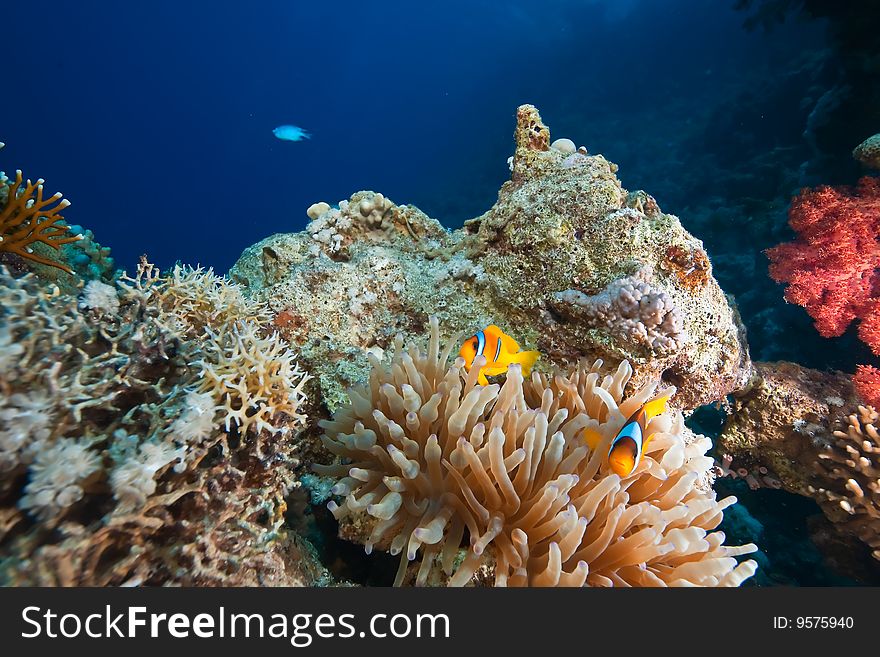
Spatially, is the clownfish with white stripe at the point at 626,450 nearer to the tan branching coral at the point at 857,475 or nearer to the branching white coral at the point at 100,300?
the branching white coral at the point at 100,300

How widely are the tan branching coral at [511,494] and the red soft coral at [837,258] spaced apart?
4140 millimetres

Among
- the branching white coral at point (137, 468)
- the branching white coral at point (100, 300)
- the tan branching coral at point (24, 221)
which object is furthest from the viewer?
the tan branching coral at point (24, 221)

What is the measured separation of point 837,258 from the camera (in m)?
4.91

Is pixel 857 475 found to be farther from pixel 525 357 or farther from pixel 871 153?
pixel 525 357

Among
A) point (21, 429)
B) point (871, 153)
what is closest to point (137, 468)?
point (21, 429)

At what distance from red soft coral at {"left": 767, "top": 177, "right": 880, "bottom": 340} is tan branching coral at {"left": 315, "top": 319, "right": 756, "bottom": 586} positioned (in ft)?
13.6

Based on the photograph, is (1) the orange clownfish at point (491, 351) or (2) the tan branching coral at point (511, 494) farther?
(1) the orange clownfish at point (491, 351)

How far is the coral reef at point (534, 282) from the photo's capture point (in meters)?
2.93

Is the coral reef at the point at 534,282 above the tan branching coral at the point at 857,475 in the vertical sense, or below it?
above

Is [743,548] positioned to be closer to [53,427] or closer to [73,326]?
[53,427]

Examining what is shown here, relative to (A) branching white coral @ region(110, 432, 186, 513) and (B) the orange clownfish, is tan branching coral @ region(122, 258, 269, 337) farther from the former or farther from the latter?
(B) the orange clownfish

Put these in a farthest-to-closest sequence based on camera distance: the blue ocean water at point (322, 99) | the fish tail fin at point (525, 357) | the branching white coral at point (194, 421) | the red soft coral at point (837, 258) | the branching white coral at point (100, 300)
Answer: the blue ocean water at point (322, 99)
the red soft coral at point (837, 258)
the fish tail fin at point (525, 357)
the branching white coral at point (100, 300)
the branching white coral at point (194, 421)

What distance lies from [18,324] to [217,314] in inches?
43.9

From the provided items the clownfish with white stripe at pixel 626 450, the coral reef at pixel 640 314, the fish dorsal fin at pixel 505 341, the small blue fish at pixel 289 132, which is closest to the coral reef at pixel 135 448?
the fish dorsal fin at pixel 505 341
